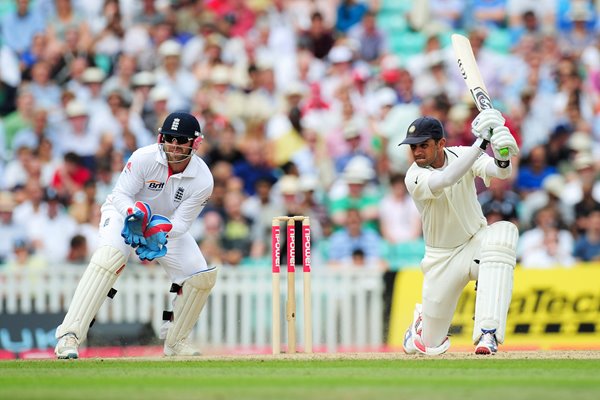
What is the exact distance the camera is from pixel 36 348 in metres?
11.5

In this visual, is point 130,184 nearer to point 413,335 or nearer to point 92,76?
point 413,335

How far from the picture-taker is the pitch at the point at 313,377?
620 cm

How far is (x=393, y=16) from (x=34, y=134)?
14.5ft

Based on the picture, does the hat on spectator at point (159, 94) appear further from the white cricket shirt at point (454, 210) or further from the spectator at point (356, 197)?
the white cricket shirt at point (454, 210)

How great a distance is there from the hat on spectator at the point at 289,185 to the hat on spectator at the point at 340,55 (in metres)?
1.91

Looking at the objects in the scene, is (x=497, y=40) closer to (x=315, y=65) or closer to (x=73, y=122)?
(x=315, y=65)

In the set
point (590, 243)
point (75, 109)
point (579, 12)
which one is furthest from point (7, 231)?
point (579, 12)

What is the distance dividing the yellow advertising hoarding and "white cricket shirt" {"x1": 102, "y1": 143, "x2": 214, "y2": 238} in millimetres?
3281

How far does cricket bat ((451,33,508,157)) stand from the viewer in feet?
28.0

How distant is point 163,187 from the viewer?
8.89 meters

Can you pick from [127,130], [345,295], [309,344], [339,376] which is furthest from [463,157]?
[127,130]

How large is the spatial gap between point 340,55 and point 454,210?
5.90 m

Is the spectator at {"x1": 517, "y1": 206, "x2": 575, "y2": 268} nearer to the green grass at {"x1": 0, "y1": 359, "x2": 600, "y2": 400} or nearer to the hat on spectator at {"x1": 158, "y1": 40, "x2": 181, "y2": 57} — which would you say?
the green grass at {"x1": 0, "y1": 359, "x2": 600, "y2": 400}

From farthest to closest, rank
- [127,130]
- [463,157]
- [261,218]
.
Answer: [127,130]
[261,218]
[463,157]
